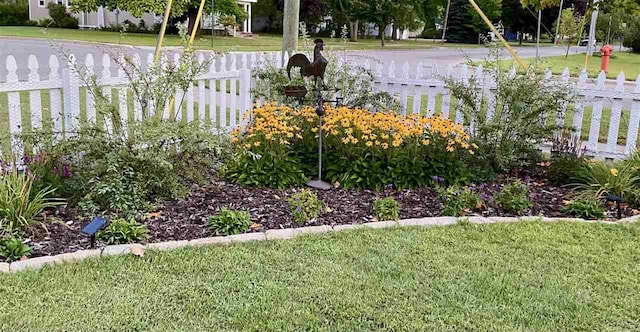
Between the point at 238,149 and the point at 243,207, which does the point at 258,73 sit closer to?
the point at 238,149

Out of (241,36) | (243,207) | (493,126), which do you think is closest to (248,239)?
(243,207)

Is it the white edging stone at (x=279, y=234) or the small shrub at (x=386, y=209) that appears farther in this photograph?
the small shrub at (x=386, y=209)

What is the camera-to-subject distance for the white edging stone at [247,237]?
144 inches

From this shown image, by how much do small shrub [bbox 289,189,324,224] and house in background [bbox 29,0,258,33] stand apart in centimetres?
3214

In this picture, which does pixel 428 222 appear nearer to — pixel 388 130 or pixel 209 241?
pixel 388 130

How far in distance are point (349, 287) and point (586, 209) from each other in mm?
2308

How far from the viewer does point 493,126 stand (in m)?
5.34

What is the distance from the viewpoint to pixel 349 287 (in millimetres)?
3076

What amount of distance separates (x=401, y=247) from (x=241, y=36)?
105ft

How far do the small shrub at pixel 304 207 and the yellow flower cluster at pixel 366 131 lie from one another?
32.7 inches

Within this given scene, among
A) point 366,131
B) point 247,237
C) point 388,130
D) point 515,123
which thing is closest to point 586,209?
point 515,123

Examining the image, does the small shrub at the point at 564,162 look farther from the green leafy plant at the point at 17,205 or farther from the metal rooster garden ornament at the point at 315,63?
the green leafy plant at the point at 17,205

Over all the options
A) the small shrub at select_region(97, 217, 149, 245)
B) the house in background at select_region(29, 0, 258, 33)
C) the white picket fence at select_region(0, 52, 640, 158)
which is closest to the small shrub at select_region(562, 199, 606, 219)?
the white picket fence at select_region(0, 52, 640, 158)

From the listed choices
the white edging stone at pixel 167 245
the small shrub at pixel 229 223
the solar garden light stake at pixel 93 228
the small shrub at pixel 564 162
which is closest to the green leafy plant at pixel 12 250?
the solar garden light stake at pixel 93 228
